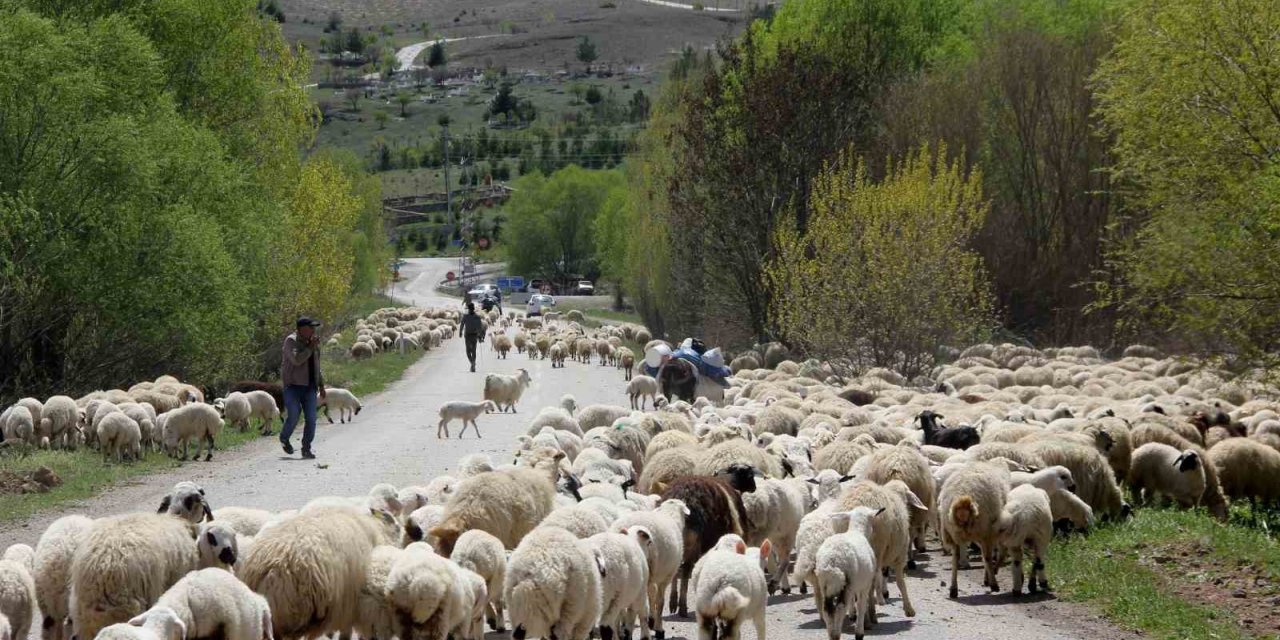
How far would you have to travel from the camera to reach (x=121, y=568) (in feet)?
29.4

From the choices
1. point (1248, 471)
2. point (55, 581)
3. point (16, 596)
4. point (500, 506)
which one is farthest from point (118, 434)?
point (1248, 471)

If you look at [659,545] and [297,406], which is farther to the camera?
[297,406]

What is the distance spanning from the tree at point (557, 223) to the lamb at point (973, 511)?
121086 mm

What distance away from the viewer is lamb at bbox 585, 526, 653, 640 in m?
9.81

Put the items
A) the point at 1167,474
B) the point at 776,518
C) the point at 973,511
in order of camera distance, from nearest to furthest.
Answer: the point at 973,511, the point at 776,518, the point at 1167,474

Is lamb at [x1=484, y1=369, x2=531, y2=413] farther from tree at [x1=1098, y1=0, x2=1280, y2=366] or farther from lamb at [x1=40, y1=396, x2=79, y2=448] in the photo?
tree at [x1=1098, y1=0, x2=1280, y2=366]

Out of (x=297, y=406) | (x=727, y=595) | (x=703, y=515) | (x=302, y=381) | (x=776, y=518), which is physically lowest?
(x=297, y=406)

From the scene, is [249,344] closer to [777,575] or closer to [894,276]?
[894,276]

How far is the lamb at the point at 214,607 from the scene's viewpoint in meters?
8.10

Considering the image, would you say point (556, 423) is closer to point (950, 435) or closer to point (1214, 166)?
point (950, 435)

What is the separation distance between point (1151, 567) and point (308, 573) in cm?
871

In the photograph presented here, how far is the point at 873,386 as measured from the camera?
2836 cm

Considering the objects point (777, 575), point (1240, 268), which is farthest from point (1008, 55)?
point (777, 575)

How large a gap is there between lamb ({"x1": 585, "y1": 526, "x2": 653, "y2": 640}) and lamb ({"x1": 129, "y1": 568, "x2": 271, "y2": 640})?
7.97 ft
